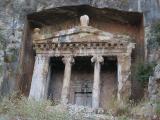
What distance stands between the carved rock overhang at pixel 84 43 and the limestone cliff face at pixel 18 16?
0.82 m

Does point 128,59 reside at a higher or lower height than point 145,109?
higher

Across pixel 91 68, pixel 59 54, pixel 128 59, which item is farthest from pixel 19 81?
pixel 128 59

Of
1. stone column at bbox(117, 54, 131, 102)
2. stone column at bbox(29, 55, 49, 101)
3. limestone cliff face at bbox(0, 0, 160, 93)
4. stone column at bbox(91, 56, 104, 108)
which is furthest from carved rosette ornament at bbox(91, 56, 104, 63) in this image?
limestone cliff face at bbox(0, 0, 160, 93)

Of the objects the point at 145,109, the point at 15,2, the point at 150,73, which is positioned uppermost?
the point at 15,2

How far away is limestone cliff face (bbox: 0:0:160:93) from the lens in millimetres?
13984

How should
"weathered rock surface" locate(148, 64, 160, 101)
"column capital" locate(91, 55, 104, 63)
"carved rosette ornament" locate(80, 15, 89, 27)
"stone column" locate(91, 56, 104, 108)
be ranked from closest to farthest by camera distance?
1. "weathered rock surface" locate(148, 64, 160, 101)
2. "stone column" locate(91, 56, 104, 108)
3. "column capital" locate(91, 55, 104, 63)
4. "carved rosette ornament" locate(80, 15, 89, 27)

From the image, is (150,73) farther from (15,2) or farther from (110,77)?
(15,2)

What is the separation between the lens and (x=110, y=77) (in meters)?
14.7

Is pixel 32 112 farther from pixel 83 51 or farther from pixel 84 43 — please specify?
pixel 84 43

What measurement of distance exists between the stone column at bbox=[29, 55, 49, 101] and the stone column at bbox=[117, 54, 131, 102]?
244cm

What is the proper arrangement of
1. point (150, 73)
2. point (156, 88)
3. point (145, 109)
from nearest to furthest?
point (145, 109) → point (156, 88) → point (150, 73)

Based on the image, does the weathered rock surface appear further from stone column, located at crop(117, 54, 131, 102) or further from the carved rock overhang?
the carved rock overhang

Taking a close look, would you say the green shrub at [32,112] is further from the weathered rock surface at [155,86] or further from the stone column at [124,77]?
the stone column at [124,77]

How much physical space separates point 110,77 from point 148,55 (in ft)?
5.28
